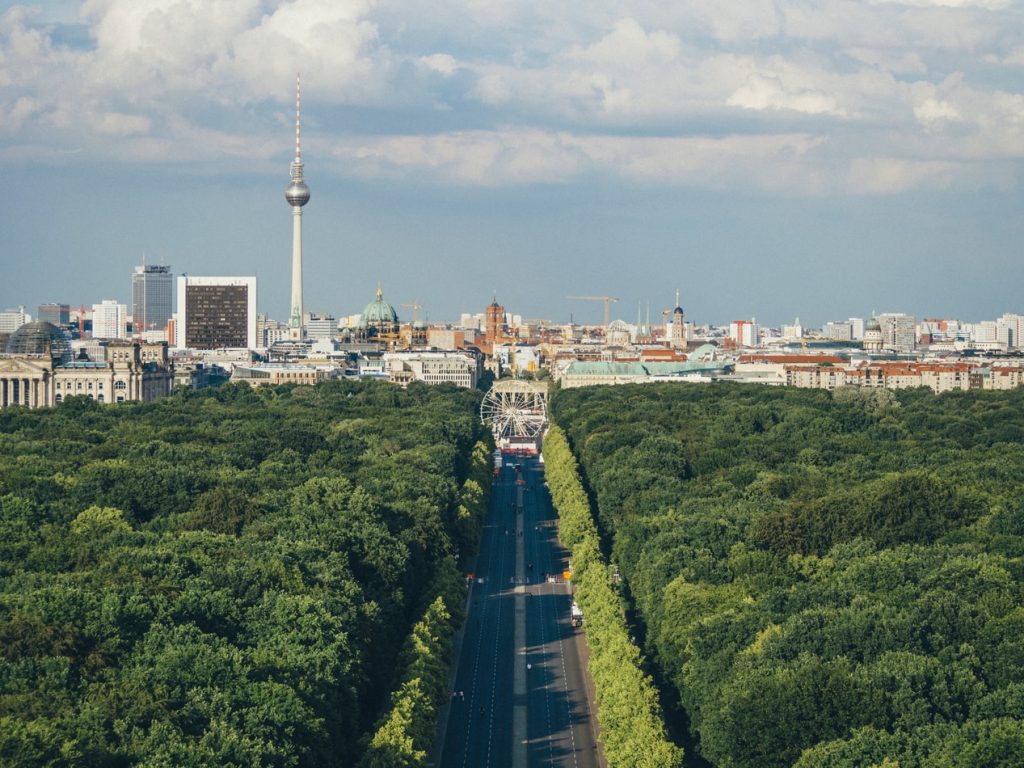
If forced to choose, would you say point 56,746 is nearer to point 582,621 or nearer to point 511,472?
point 582,621

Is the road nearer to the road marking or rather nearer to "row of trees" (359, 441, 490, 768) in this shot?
the road marking

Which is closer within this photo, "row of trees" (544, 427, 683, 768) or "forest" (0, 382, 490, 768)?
"forest" (0, 382, 490, 768)

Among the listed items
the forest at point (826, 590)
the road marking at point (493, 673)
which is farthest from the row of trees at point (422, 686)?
the forest at point (826, 590)

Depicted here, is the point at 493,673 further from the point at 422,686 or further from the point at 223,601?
the point at 223,601

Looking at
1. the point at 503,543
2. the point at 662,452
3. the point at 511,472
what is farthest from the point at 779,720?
the point at 511,472

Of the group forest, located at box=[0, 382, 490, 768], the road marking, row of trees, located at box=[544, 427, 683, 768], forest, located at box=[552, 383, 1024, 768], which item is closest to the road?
the road marking

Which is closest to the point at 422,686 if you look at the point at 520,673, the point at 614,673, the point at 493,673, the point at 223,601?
the point at 614,673
